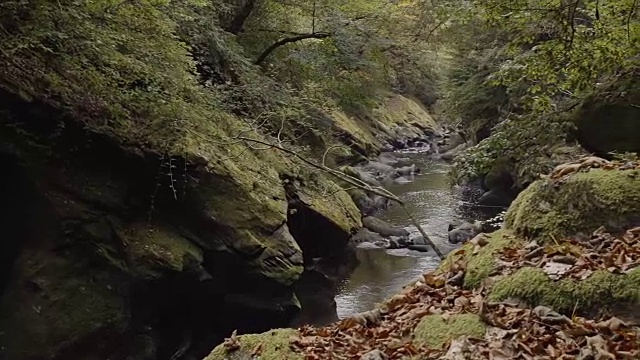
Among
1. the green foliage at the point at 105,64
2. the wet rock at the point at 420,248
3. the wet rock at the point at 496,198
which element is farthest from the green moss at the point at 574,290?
the wet rock at the point at 496,198

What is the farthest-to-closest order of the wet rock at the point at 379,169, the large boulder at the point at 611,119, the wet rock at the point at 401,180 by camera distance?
the wet rock at the point at 379,169 < the wet rock at the point at 401,180 < the large boulder at the point at 611,119

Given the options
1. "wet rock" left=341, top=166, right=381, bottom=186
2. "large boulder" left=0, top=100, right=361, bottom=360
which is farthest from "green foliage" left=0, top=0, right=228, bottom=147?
"wet rock" left=341, top=166, right=381, bottom=186

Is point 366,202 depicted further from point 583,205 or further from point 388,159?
point 583,205

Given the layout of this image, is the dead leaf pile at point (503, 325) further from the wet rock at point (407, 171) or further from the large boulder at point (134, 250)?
the wet rock at point (407, 171)

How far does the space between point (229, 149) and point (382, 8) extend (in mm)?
7211

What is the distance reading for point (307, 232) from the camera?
1201cm

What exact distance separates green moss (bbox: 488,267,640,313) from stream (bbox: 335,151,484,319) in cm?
427

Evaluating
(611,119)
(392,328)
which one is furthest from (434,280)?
(611,119)

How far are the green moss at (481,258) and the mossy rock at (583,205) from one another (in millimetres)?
132

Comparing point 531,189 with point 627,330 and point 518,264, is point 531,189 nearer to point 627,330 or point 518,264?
point 518,264

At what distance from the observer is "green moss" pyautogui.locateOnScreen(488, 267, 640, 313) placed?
128 inches

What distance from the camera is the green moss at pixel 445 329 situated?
326 cm

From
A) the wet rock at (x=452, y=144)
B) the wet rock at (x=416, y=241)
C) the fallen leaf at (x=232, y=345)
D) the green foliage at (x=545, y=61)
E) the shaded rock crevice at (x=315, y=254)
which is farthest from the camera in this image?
the wet rock at (x=452, y=144)

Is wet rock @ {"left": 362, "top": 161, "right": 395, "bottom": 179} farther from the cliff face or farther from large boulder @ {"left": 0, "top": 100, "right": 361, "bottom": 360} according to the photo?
large boulder @ {"left": 0, "top": 100, "right": 361, "bottom": 360}
